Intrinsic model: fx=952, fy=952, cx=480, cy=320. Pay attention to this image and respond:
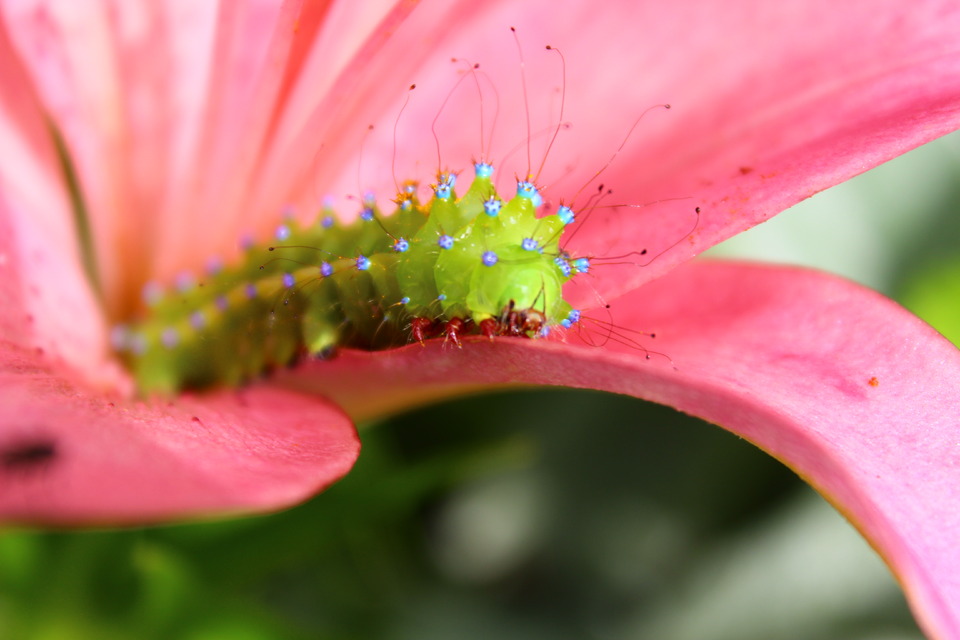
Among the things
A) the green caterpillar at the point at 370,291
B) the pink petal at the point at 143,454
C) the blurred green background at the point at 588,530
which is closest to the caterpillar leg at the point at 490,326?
the green caterpillar at the point at 370,291

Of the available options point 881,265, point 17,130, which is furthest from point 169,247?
point 881,265

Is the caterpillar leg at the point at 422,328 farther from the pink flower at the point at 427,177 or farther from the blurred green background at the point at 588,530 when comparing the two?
the blurred green background at the point at 588,530

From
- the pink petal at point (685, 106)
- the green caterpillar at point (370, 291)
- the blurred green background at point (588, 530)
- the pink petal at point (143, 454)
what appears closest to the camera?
the pink petal at point (143, 454)

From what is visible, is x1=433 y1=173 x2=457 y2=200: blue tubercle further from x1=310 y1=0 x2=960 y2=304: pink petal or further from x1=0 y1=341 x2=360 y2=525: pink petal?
x1=0 y1=341 x2=360 y2=525: pink petal

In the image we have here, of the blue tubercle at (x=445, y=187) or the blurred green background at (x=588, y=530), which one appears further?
the blurred green background at (x=588, y=530)

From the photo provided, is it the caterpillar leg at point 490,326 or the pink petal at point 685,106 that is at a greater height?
the pink petal at point 685,106

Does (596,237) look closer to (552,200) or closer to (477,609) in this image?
(552,200)

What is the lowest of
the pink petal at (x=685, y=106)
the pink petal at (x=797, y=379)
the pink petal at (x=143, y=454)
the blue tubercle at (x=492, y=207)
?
the pink petal at (x=143, y=454)
